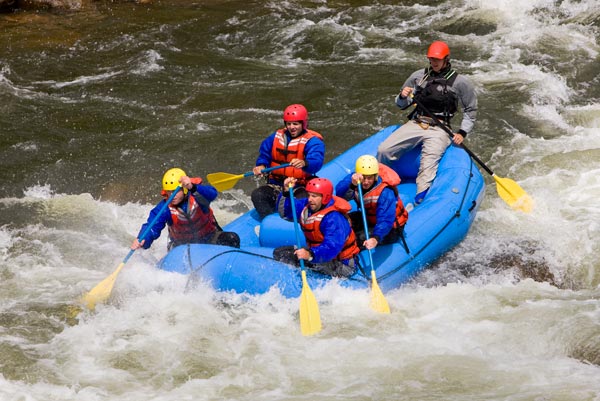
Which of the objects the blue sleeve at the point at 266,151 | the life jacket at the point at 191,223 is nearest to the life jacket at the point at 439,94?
the blue sleeve at the point at 266,151

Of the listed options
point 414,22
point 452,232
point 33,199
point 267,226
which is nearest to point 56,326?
point 267,226

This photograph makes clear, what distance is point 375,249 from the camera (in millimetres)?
6781

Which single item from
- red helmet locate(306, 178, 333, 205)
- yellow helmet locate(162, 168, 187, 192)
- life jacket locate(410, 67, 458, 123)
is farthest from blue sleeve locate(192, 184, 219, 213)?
life jacket locate(410, 67, 458, 123)

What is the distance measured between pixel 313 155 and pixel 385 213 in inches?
34.2

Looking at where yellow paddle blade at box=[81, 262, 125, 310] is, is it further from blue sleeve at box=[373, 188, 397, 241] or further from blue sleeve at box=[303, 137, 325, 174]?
blue sleeve at box=[373, 188, 397, 241]

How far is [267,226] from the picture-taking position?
22.7 feet

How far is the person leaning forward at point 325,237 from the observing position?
20.5 ft

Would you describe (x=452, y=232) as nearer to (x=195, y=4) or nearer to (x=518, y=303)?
(x=518, y=303)

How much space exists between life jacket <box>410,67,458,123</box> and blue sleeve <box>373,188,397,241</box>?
167 centimetres

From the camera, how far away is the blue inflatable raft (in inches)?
251

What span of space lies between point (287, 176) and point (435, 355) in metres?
2.14

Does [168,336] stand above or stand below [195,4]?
below

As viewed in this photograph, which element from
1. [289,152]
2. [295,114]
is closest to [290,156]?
[289,152]

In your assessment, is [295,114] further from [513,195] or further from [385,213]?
[513,195]
